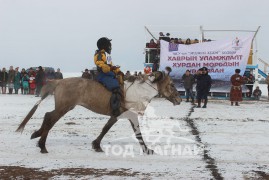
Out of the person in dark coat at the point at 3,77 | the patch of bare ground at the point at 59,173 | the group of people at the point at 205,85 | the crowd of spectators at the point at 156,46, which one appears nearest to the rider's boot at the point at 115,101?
the patch of bare ground at the point at 59,173

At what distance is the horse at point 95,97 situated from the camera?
7168 mm

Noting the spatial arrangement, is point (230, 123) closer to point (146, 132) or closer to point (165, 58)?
point (146, 132)

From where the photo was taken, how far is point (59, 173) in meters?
5.61

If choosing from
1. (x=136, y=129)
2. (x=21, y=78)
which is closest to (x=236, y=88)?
(x=136, y=129)

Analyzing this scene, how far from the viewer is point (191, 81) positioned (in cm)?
2052

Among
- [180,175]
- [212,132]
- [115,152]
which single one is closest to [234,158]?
[180,175]

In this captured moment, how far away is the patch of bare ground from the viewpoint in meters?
5.45

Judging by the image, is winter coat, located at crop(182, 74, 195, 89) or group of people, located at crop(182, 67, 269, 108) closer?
group of people, located at crop(182, 67, 269, 108)

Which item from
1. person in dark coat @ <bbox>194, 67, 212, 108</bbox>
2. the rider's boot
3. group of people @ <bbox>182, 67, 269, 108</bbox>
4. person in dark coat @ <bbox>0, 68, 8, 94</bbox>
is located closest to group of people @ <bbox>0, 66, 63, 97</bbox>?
person in dark coat @ <bbox>0, 68, 8, 94</bbox>

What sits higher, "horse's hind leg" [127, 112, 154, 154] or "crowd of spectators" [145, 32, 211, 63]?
"crowd of spectators" [145, 32, 211, 63]

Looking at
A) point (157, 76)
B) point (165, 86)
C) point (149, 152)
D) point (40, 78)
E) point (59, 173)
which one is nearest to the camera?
point (59, 173)

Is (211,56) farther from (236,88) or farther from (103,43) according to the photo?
(103,43)

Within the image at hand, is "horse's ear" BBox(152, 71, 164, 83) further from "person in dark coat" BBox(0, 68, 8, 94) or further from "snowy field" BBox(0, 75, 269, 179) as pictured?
"person in dark coat" BBox(0, 68, 8, 94)

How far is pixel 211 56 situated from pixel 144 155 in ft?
51.7
